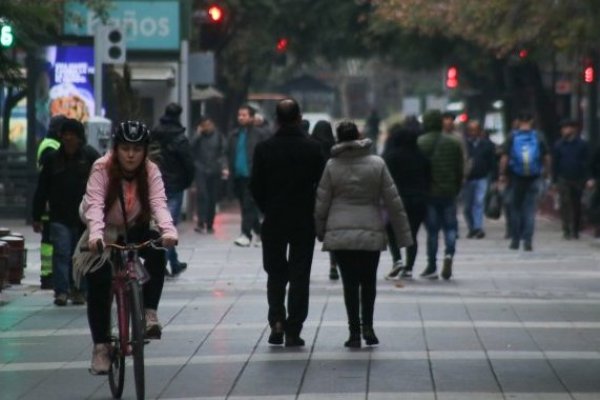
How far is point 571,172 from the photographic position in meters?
26.0

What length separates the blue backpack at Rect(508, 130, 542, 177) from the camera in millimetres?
22688

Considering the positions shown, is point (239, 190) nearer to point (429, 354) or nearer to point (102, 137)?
point (102, 137)

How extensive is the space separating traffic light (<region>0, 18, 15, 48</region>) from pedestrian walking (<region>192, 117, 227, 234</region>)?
36.4 ft

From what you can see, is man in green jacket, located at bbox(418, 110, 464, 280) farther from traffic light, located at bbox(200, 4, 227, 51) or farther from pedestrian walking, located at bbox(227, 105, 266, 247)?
traffic light, located at bbox(200, 4, 227, 51)

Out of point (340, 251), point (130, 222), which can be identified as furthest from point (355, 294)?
point (130, 222)

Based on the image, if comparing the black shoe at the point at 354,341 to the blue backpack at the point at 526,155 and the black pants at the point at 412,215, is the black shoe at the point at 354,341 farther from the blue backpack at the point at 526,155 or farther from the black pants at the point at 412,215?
the blue backpack at the point at 526,155

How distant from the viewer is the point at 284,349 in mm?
12523

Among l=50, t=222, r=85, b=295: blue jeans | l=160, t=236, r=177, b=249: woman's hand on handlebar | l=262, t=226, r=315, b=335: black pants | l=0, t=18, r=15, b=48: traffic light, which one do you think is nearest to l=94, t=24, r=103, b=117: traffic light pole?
l=0, t=18, r=15, b=48: traffic light

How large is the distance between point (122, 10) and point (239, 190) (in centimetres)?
788

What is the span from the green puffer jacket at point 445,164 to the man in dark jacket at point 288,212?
6.21 m

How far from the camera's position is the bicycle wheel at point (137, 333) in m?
9.73

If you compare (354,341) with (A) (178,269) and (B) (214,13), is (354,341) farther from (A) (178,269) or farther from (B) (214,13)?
(B) (214,13)

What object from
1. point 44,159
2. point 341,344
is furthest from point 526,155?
point 341,344

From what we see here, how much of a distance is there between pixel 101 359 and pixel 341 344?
2.84 meters
